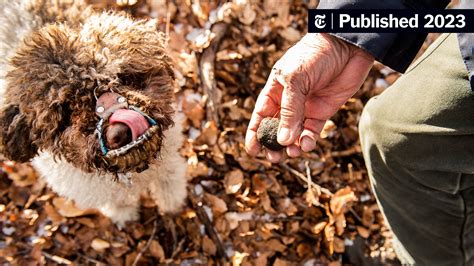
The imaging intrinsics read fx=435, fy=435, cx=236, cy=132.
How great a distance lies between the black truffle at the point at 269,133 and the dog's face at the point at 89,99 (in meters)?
0.44

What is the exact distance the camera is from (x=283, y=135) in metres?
1.55

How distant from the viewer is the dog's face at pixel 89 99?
176 cm

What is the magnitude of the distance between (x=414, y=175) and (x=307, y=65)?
0.75m

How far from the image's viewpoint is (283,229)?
8.81ft

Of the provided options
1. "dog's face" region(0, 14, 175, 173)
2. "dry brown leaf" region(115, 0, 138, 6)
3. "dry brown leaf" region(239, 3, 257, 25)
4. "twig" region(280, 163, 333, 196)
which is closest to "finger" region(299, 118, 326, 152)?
"dog's face" region(0, 14, 175, 173)

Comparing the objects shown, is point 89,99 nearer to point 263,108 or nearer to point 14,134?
point 14,134

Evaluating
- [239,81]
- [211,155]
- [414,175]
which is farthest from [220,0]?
[414,175]

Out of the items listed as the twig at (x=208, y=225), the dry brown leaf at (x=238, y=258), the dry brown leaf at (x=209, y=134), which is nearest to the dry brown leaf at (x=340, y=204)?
the dry brown leaf at (x=238, y=258)

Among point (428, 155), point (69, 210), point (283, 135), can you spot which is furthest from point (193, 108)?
point (428, 155)

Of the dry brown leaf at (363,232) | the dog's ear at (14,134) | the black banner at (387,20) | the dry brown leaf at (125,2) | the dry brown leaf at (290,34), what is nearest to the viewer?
the black banner at (387,20)

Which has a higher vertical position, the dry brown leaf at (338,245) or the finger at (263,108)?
the finger at (263,108)

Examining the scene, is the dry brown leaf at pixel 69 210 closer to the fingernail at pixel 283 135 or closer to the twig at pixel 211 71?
the twig at pixel 211 71

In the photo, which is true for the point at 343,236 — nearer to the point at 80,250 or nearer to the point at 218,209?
the point at 218,209

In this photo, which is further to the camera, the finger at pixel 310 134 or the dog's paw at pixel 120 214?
the dog's paw at pixel 120 214
